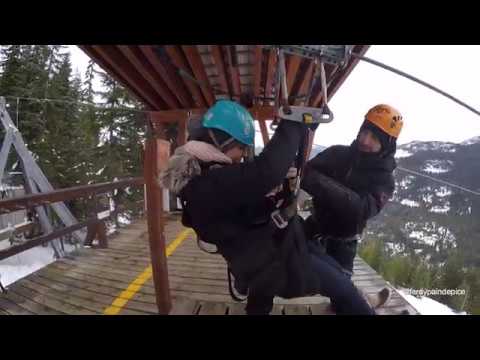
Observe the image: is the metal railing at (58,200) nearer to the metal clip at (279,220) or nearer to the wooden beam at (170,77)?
the wooden beam at (170,77)

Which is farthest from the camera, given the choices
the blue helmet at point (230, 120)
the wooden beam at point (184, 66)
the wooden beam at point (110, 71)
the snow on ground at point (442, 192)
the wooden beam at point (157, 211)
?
the snow on ground at point (442, 192)

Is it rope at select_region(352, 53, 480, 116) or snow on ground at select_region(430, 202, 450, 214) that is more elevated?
rope at select_region(352, 53, 480, 116)

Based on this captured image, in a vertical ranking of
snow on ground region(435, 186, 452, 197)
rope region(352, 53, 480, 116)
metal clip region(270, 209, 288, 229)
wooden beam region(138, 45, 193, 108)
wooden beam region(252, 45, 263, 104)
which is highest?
wooden beam region(252, 45, 263, 104)

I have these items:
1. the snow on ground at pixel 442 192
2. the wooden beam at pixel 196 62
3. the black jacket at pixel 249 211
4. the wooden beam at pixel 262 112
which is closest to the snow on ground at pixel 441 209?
the snow on ground at pixel 442 192

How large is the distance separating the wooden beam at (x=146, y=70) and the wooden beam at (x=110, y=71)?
23 centimetres

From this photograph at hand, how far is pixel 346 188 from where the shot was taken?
5.08 feet

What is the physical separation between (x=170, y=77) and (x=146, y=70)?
312 mm

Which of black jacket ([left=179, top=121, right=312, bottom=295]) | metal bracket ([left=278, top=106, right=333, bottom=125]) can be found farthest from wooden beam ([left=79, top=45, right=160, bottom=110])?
metal bracket ([left=278, top=106, right=333, bottom=125])

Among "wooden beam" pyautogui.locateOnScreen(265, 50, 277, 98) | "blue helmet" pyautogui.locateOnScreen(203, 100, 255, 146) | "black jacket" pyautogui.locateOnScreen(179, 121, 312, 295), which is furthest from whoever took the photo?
"wooden beam" pyautogui.locateOnScreen(265, 50, 277, 98)

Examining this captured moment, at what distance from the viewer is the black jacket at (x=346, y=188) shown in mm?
1509

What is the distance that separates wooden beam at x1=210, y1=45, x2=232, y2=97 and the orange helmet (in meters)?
1.25

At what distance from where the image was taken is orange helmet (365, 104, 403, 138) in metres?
1.71

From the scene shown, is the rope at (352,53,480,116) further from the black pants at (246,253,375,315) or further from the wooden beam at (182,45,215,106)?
the wooden beam at (182,45,215,106)
